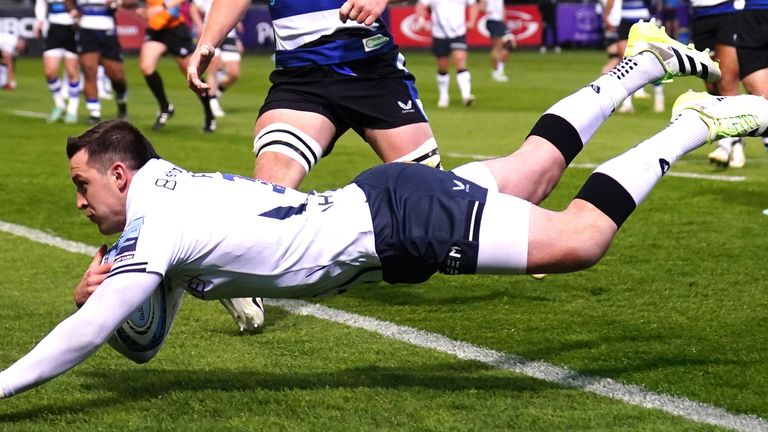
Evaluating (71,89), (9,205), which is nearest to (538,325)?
(9,205)

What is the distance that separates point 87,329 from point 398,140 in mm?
2392

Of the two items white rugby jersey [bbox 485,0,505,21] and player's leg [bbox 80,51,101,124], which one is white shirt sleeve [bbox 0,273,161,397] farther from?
white rugby jersey [bbox 485,0,505,21]

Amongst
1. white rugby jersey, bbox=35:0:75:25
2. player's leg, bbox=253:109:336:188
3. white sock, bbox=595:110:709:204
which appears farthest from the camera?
white rugby jersey, bbox=35:0:75:25

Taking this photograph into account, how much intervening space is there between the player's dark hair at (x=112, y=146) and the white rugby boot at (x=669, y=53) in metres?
2.34

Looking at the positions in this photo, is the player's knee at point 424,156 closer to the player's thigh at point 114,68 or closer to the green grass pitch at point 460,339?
the green grass pitch at point 460,339

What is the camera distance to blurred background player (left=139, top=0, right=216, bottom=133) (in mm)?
17234

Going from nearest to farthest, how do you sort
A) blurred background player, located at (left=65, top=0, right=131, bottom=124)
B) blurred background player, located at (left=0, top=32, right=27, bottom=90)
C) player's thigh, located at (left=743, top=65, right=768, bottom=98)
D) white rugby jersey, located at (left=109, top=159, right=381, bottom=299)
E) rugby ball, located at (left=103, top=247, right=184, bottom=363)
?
white rugby jersey, located at (left=109, top=159, right=381, bottom=299) → rugby ball, located at (left=103, top=247, right=184, bottom=363) → player's thigh, located at (left=743, top=65, right=768, bottom=98) → blurred background player, located at (left=65, top=0, right=131, bottom=124) → blurred background player, located at (left=0, top=32, right=27, bottom=90)

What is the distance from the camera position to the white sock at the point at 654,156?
4809mm

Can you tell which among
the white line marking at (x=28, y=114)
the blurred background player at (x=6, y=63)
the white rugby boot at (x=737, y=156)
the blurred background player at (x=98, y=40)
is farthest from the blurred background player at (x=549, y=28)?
the white rugby boot at (x=737, y=156)

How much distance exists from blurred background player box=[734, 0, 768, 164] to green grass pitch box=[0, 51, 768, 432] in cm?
92

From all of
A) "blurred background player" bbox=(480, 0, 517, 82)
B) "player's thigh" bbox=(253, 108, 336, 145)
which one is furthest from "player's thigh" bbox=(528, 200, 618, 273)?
"blurred background player" bbox=(480, 0, 517, 82)

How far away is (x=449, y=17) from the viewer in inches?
878

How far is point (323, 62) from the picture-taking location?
626 centimetres

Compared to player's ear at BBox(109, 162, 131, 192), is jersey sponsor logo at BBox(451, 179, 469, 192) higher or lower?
lower
